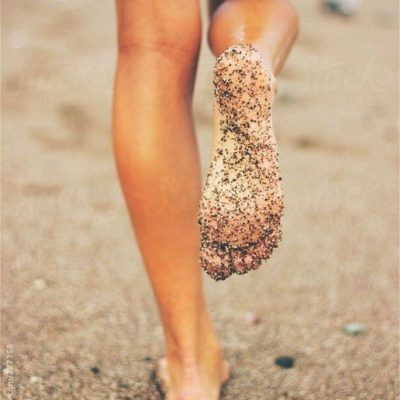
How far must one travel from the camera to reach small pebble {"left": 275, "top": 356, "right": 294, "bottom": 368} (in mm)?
1479

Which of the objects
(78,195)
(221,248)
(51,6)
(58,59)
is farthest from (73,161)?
(51,6)

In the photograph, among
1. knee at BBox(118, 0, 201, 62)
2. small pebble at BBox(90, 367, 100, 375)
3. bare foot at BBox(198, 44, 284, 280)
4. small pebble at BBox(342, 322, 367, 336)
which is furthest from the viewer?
small pebble at BBox(342, 322, 367, 336)

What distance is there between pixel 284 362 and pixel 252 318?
21cm

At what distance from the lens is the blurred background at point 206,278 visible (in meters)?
1.43

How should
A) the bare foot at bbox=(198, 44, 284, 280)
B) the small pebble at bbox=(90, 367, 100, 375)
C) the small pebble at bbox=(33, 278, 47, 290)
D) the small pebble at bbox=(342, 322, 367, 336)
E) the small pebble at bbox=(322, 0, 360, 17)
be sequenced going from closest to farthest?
the bare foot at bbox=(198, 44, 284, 280) < the small pebble at bbox=(90, 367, 100, 375) < the small pebble at bbox=(342, 322, 367, 336) < the small pebble at bbox=(33, 278, 47, 290) < the small pebble at bbox=(322, 0, 360, 17)

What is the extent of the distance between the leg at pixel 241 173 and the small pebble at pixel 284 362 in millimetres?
568

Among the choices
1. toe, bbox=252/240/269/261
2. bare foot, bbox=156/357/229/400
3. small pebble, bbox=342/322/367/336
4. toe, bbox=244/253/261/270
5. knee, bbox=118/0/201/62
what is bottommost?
bare foot, bbox=156/357/229/400

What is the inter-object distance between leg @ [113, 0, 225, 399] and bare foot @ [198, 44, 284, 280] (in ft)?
0.70

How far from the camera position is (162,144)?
1164 mm

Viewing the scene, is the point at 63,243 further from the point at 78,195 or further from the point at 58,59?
the point at 58,59

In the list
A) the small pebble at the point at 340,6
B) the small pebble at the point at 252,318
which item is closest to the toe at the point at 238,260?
the small pebble at the point at 252,318

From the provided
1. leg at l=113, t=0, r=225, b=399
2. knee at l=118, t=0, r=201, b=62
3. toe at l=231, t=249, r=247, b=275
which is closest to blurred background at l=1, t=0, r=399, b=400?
leg at l=113, t=0, r=225, b=399

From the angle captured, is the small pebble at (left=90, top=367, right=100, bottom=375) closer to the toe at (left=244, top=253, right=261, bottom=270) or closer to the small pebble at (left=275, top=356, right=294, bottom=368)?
the small pebble at (left=275, top=356, right=294, bottom=368)

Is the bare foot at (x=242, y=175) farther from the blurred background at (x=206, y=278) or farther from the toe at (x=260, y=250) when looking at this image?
the blurred background at (x=206, y=278)
